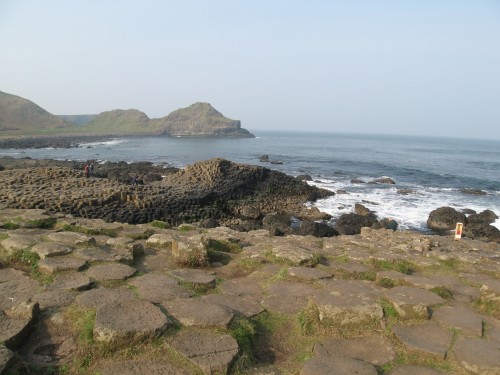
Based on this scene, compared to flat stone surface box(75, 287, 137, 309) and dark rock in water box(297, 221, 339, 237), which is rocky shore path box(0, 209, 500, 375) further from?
dark rock in water box(297, 221, 339, 237)

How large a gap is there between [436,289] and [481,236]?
1789 cm

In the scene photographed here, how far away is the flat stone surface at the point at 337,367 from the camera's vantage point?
295 centimetres

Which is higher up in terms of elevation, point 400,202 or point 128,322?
point 128,322

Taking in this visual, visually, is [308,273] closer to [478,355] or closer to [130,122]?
[478,355]

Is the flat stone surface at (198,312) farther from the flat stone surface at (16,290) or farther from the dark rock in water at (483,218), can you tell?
the dark rock in water at (483,218)

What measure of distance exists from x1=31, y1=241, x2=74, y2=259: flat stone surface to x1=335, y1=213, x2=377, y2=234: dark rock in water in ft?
52.7

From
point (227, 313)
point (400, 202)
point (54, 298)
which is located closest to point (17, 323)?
point (54, 298)

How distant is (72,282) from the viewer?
14.0 feet

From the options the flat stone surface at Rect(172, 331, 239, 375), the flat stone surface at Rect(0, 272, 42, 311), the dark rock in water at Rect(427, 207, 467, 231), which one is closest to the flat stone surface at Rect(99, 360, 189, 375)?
the flat stone surface at Rect(172, 331, 239, 375)

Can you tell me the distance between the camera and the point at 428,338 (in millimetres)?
3529

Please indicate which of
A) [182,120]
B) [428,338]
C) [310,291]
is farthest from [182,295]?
[182,120]

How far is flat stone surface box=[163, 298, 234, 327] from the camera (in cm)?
345

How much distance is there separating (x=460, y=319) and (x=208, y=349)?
9.34ft

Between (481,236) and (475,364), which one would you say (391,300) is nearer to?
(475,364)
